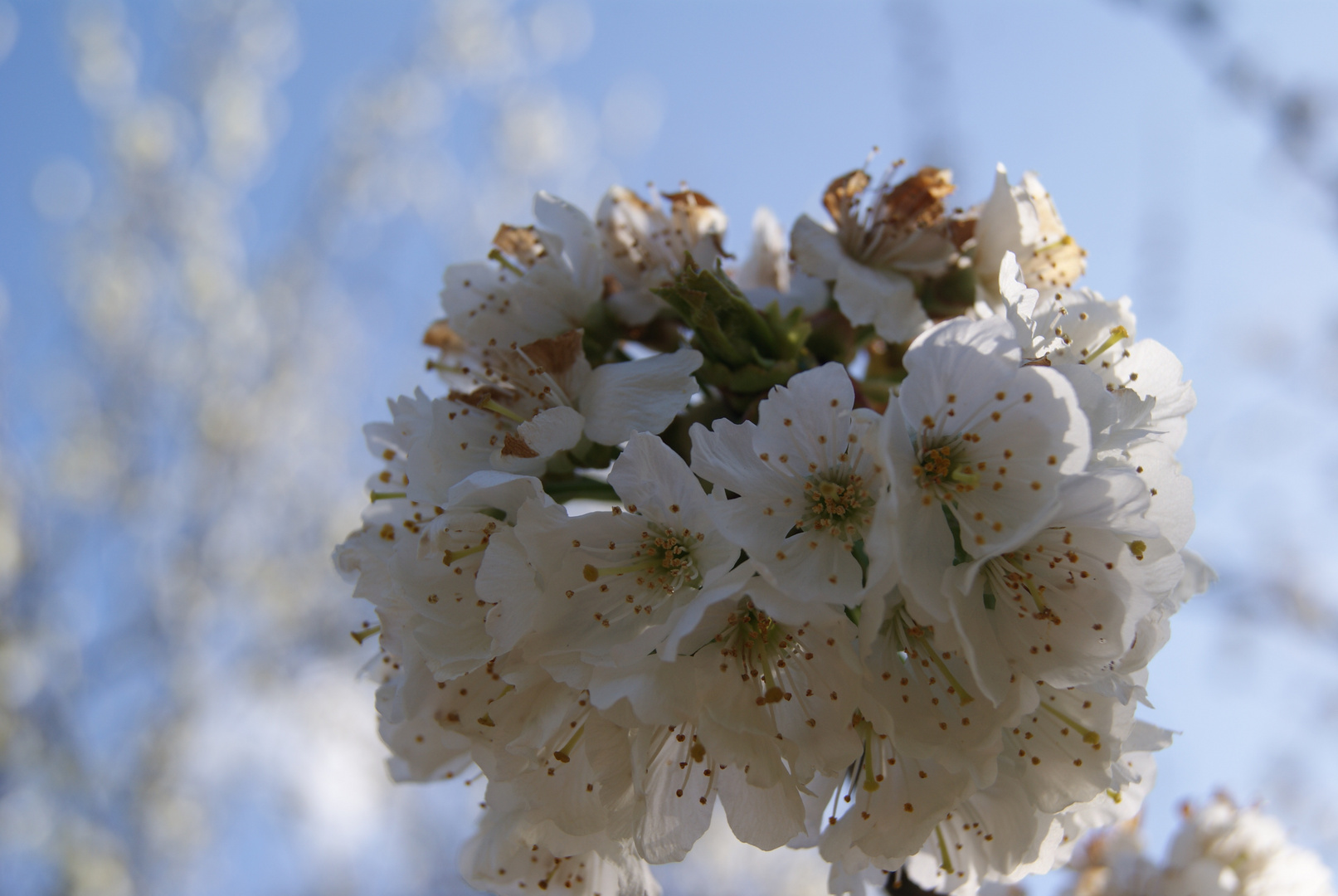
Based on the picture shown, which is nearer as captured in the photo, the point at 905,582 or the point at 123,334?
the point at 905,582

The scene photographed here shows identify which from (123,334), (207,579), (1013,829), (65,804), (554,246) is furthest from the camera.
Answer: (123,334)

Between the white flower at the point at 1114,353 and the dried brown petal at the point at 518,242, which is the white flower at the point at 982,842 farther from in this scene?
the dried brown petal at the point at 518,242

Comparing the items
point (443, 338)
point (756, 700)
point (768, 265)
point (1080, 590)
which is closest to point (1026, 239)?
point (768, 265)

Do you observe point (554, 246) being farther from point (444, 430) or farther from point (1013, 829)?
point (1013, 829)

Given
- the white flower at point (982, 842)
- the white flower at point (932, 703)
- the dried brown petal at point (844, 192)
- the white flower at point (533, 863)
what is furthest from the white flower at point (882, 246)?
the white flower at point (533, 863)

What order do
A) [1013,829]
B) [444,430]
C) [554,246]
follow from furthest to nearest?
[554,246], [444,430], [1013,829]

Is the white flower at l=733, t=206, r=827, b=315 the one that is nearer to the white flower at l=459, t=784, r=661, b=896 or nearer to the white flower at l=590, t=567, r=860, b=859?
the white flower at l=590, t=567, r=860, b=859

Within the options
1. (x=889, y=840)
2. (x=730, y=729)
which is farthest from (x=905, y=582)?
(x=889, y=840)
